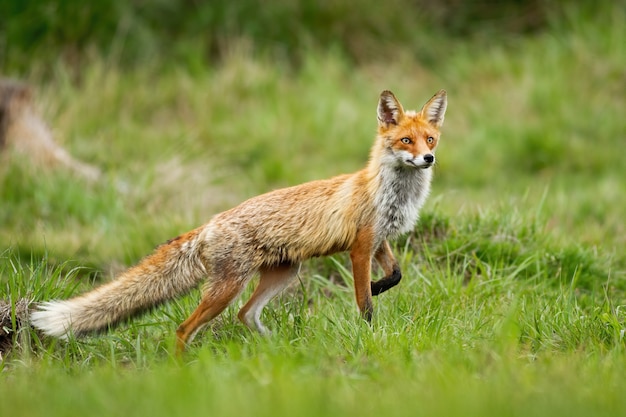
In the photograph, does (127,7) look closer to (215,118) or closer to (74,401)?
(215,118)

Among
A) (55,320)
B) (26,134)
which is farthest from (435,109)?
(26,134)

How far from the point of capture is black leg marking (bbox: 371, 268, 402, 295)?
5.38m

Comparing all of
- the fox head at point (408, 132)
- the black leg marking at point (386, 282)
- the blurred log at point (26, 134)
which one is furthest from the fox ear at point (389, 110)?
the blurred log at point (26, 134)

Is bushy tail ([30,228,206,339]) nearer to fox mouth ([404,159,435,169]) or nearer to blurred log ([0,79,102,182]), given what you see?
fox mouth ([404,159,435,169])

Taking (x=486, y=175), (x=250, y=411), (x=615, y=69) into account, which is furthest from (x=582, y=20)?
(x=250, y=411)

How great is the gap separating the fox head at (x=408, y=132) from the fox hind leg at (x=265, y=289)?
102 centimetres

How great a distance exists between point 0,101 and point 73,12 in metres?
3.51

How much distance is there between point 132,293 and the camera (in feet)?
16.7

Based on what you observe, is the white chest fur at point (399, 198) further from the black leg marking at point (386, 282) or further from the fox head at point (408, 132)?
the black leg marking at point (386, 282)

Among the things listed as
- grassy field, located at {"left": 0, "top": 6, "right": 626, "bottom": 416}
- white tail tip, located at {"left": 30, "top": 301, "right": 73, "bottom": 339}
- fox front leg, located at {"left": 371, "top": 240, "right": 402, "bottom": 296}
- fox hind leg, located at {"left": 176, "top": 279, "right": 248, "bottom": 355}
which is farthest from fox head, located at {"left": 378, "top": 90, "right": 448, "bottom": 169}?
white tail tip, located at {"left": 30, "top": 301, "right": 73, "bottom": 339}

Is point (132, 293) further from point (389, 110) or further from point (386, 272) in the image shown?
point (389, 110)

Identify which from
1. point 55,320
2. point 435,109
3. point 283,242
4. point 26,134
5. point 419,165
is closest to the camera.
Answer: point 55,320

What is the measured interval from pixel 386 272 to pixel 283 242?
2.44 ft

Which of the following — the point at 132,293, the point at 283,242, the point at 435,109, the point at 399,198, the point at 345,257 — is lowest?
the point at 345,257
